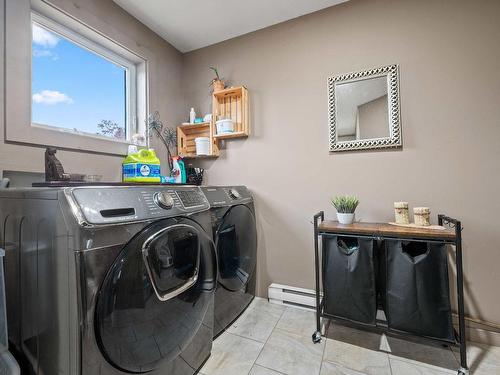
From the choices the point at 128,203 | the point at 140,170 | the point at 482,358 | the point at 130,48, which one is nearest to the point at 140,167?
the point at 140,170

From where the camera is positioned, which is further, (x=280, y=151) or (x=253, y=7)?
(x=280, y=151)

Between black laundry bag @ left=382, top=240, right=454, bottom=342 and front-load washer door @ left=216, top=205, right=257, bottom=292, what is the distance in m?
0.91

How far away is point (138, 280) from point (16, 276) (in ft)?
1.82

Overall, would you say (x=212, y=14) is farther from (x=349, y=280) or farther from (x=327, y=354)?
(x=327, y=354)

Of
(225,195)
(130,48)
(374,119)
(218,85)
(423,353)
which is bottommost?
(423,353)

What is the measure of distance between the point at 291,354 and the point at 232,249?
685 millimetres

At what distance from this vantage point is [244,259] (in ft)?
5.59

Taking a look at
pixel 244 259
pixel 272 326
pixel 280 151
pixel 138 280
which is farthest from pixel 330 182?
pixel 138 280

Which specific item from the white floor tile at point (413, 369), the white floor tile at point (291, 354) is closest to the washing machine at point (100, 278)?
the white floor tile at point (291, 354)

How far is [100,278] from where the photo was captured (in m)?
0.71

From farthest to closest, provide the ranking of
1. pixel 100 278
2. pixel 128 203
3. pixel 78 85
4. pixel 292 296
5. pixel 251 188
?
pixel 251 188
pixel 292 296
pixel 78 85
pixel 128 203
pixel 100 278

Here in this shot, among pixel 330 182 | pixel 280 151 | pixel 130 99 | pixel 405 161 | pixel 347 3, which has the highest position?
pixel 347 3

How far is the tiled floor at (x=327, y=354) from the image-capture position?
1215 millimetres

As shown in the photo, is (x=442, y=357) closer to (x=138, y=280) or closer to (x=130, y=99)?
(x=138, y=280)
